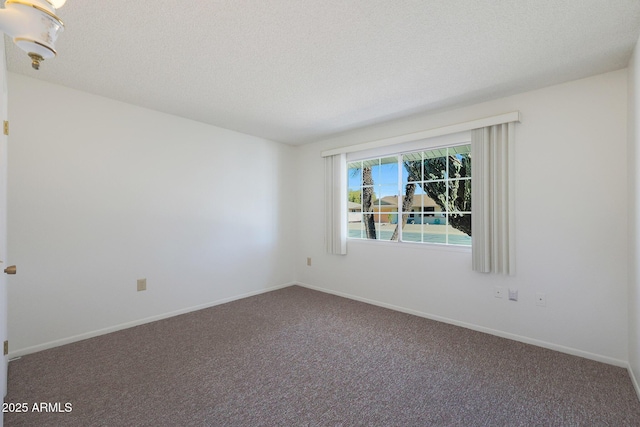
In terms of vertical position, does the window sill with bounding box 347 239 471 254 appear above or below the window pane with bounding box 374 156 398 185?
below

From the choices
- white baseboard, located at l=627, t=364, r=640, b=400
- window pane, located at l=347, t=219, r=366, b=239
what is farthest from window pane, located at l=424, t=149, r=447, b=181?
white baseboard, located at l=627, t=364, r=640, b=400

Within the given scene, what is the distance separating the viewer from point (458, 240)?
3.24 m

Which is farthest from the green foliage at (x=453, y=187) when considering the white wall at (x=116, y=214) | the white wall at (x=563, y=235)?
the white wall at (x=116, y=214)

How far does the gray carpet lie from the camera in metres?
1.71

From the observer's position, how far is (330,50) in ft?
6.69

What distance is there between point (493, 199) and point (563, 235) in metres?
0.60

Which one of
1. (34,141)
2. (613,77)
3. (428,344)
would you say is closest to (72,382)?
(34,141)

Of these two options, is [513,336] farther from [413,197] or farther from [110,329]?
[110,329]

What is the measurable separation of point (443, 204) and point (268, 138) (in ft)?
8.40

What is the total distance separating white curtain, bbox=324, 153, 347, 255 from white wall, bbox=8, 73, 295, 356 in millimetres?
995

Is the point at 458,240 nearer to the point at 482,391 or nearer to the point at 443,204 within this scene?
the point at 443,204

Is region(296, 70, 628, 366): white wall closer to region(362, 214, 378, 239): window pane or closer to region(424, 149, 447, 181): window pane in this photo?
region(424, 149, 447, 181): window pane

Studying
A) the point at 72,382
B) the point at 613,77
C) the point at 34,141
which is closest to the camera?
the point at 72,382

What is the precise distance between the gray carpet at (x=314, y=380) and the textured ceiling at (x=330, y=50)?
2.25m
